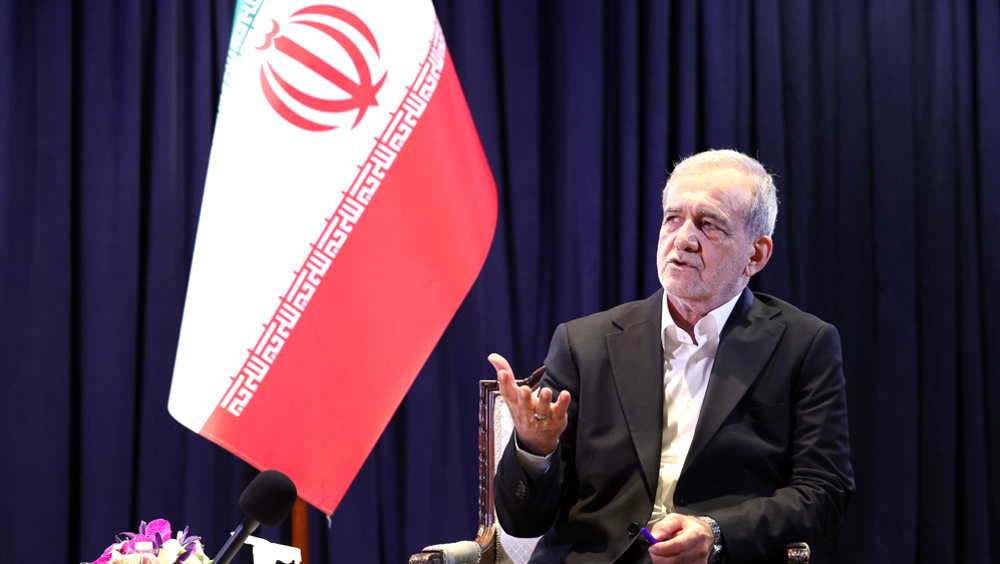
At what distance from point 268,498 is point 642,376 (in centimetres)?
104

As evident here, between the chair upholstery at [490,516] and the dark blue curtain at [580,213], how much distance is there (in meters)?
0.65

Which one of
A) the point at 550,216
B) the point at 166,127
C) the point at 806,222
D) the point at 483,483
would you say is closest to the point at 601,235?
the point at 550,216

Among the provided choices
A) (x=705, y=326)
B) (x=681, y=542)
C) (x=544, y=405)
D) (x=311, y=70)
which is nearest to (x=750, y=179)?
(x=705, y=326)

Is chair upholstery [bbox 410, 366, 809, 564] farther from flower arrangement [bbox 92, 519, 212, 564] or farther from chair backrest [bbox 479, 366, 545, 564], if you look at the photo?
flower arrangement [bbox 92, 519, 212, 564]

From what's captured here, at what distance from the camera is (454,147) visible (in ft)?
8.74

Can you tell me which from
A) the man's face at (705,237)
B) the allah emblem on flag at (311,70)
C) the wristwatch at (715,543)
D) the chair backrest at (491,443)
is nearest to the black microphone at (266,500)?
the wristwatch at (715,543)

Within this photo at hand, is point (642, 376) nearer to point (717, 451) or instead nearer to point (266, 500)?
point (717, 451)

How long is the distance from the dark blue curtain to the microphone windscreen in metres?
1.97

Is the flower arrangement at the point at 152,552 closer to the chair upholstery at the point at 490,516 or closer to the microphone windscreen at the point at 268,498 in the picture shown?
the microphone windscreen at the point at 268,498

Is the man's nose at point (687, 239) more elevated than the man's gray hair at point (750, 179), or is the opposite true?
the man's gray hair at point (750, 179)

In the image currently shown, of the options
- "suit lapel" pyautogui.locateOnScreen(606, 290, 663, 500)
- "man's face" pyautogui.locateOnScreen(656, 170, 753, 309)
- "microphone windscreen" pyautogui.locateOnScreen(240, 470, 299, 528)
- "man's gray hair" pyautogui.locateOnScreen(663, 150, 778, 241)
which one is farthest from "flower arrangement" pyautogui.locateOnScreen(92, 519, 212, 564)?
"man's gray hair" pyautogui.locateOnScreen(663, 150, 778, 241)

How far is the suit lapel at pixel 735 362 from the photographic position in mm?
1788

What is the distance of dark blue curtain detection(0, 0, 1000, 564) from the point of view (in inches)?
114

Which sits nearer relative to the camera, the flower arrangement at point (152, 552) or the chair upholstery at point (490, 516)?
the flower arrangement at point (152, 552)
